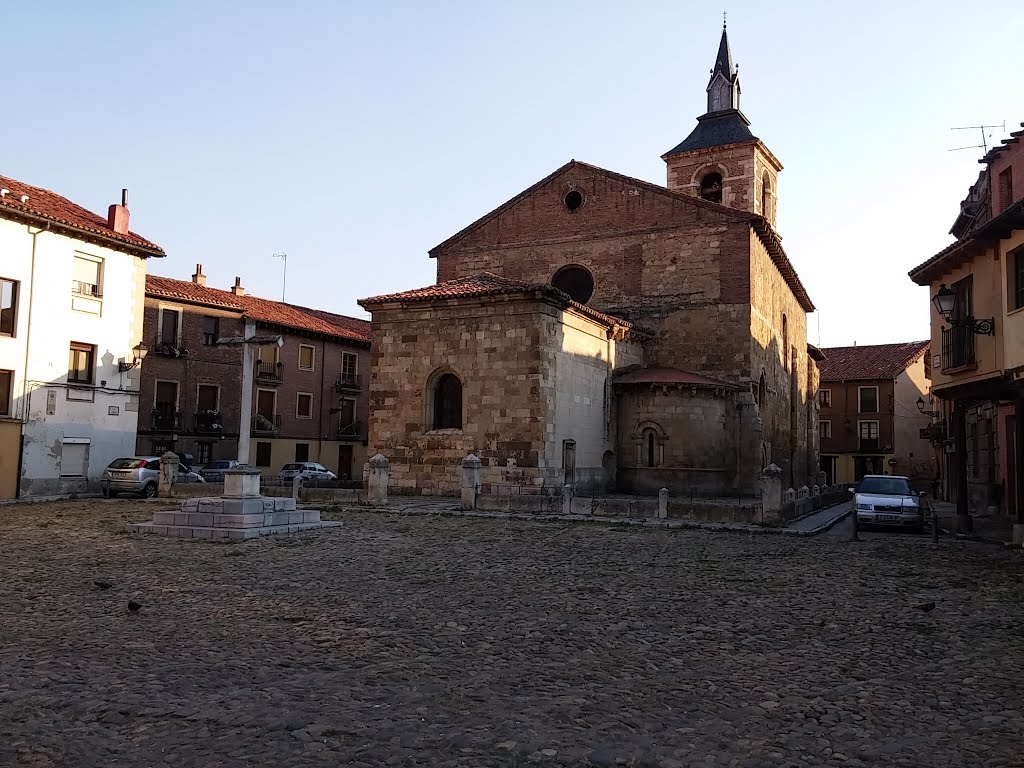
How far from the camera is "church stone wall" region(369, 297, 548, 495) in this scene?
21703mm

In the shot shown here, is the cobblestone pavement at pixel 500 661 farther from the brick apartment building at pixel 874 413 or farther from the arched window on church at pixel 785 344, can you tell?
the brick apartment building at pixel 874 413

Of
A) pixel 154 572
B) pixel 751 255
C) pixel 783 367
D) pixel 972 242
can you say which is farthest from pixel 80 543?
pixel 783 367

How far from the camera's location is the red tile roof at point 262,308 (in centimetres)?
3290

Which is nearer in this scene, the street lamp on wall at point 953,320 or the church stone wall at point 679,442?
the street lamp on wall at point 953,320

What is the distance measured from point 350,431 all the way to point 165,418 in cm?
969

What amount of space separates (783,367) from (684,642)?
2867 centimetres

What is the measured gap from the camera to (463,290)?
915 inches

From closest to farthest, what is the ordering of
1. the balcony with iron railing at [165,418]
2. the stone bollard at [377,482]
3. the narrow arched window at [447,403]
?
the stone bollard at [377,482] → the narrow arched window at [447,403] → the balcony with iron railing at [165,418]

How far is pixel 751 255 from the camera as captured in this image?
26.0 meters

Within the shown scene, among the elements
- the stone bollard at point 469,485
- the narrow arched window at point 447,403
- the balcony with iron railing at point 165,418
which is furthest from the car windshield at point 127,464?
the stone bollard at point 469,485

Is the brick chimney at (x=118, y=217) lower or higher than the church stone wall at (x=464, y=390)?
higher

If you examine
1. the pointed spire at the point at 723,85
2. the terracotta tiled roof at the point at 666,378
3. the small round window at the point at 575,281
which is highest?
the pointed spire at the point at 723,85

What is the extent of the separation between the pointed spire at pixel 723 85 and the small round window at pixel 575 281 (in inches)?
511

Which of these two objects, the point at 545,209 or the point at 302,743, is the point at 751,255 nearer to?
the point at 545,209
